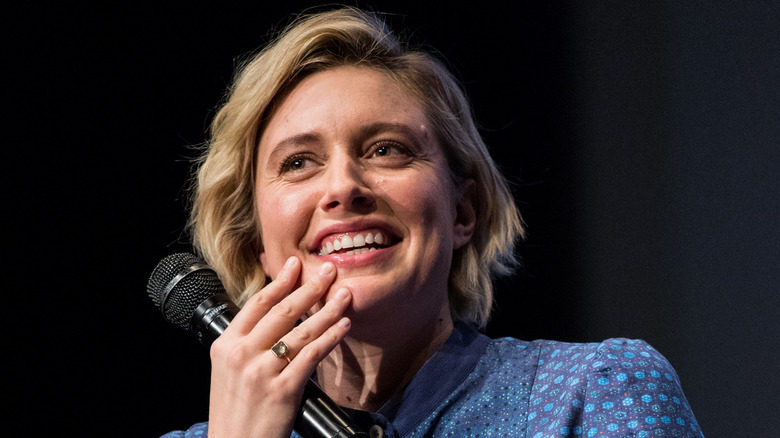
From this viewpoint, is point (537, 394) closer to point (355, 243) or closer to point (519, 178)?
point (355, 243)

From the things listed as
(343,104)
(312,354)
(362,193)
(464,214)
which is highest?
(343,104)

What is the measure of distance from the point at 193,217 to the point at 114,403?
57cm

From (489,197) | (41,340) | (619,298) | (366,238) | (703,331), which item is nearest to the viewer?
(366,238)

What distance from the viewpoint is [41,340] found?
1886mm

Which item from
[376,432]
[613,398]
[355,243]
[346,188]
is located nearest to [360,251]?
[355,243]

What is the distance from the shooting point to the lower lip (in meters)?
1.31

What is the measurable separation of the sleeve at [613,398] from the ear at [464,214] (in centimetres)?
42

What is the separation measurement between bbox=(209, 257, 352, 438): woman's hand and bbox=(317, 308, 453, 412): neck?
0.25 metres

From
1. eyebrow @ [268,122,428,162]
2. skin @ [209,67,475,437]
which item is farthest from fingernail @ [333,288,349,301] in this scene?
eyebrow @ [268,122,428,162]

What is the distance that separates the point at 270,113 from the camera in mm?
1562

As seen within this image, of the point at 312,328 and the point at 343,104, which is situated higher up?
the point at 343,104

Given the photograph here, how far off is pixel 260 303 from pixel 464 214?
0.63m

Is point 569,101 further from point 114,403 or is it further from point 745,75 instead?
point 114,403

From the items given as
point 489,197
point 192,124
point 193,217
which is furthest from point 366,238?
point 192,124
